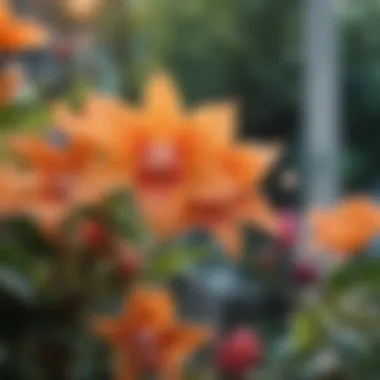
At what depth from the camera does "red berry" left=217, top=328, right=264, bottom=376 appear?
1.19 ft

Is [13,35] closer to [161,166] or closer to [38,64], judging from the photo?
[161,166]

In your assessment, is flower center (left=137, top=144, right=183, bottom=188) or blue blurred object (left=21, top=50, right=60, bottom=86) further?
blue blurred object (left=21, top=50, right=60, bottom=86)

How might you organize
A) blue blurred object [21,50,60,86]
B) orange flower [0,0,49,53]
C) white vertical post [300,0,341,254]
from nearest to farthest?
orange flower [0,0,49,53] → blue blurred object [21,50,60,86] → white vertical post [300,0,341,254]

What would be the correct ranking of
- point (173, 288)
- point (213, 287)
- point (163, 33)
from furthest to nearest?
point (163, 33)
point (213, 287)
point (173, 288)

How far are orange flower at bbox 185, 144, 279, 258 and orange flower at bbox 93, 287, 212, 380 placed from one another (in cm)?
3

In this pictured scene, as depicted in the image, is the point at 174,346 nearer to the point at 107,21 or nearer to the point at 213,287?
the point at 213,287

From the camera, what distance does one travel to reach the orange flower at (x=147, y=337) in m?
0.34

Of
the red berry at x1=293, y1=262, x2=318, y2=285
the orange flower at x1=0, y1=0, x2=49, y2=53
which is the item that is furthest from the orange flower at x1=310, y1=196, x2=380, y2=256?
the orange flower at x1=0, y1=0, x2=49, y2=53

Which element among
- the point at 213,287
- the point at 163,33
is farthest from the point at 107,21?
the point at 213,287

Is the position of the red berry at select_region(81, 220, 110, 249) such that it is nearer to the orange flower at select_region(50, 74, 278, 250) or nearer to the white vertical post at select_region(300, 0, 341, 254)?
the orange flower at select_region(50, 74, 278, 250)

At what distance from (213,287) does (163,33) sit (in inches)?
33.6

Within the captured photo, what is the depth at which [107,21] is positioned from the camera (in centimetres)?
101

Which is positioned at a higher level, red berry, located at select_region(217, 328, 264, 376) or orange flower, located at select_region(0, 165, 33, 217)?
orange flower, located at select_region(0, 165, 33, 217)

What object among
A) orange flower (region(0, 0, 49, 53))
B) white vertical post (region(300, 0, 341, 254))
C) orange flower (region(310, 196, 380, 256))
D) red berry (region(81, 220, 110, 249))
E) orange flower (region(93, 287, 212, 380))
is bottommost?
orange flower (region(93, 287, 212, 380))
